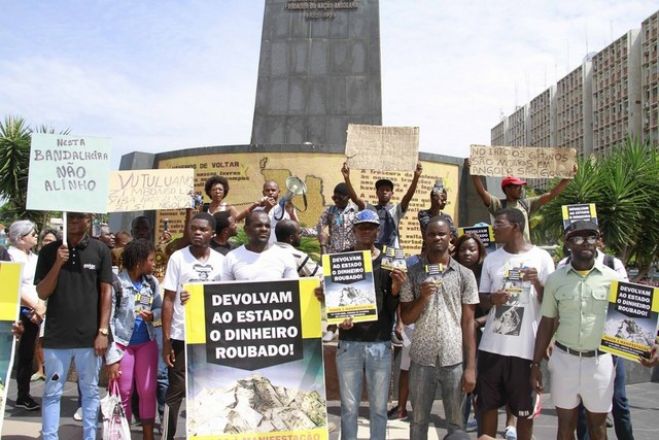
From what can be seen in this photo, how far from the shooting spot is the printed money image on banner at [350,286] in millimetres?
4180

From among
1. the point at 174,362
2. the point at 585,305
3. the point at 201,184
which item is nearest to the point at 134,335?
the point at 174,362

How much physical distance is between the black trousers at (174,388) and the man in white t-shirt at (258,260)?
711mm

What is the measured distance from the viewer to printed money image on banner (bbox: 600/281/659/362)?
3.99 m

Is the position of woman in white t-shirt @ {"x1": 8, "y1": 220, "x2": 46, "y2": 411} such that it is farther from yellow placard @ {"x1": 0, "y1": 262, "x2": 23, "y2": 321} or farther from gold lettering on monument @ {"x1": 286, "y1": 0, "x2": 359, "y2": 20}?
gold lettering on monument @ {"x1": 286, "y1": 0, "x2": 359, "y2": 20}

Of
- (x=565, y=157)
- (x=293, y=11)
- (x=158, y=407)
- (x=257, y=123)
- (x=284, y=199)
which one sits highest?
(x=293, y=11)

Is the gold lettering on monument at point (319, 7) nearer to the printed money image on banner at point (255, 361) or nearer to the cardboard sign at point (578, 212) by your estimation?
the cardboard sign at point (578, 212)

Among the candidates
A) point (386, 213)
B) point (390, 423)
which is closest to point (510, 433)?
point (390, 423)

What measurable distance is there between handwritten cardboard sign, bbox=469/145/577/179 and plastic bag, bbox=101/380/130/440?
4.90 metres

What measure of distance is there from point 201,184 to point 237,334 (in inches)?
288

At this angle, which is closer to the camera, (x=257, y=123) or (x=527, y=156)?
(x=527, y=156)

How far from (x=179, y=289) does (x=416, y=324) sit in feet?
6.02

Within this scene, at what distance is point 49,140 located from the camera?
488cm

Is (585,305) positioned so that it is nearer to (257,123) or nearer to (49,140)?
(49,140)

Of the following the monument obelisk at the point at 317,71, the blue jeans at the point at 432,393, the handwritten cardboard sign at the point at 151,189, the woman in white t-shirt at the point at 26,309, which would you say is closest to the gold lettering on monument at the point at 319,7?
the monument obelisk at the point at 317,71
